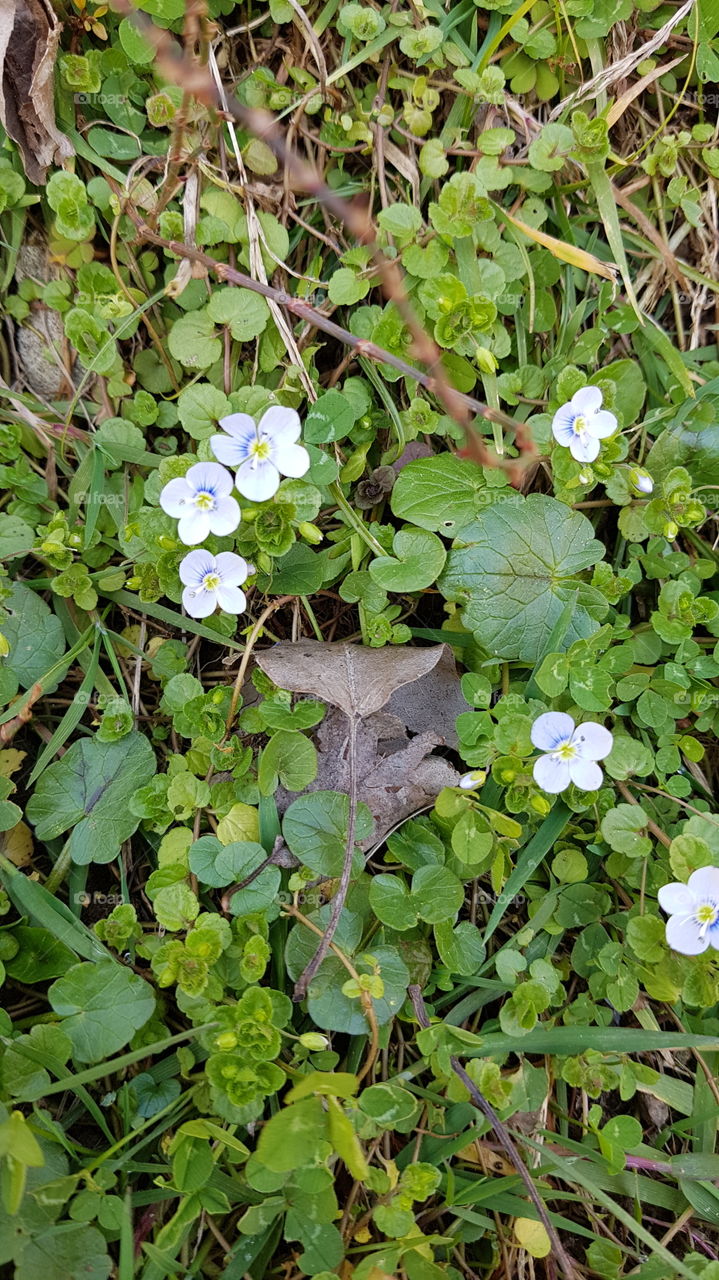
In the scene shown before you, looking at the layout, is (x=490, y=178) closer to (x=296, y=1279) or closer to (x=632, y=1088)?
(x=632, y=1088)

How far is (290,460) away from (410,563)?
47cm

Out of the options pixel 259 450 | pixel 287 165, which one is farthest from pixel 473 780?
pixel 287 165

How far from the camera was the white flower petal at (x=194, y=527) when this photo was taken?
2.14 metres

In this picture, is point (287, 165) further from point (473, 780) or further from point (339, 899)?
point (339, 899)

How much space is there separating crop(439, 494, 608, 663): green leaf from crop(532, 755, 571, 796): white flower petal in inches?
13.9

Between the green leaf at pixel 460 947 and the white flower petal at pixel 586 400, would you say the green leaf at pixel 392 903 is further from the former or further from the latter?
the white flower petal at pixel 586 400

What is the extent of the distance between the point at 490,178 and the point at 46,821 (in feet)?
7.60

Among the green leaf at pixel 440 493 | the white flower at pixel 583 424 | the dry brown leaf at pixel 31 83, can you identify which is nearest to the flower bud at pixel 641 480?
the white flower at pixel 583 424

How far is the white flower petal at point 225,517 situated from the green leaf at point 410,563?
0.43 m

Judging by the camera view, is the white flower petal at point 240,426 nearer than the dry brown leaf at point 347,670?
Yes

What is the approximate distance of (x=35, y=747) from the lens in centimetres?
247

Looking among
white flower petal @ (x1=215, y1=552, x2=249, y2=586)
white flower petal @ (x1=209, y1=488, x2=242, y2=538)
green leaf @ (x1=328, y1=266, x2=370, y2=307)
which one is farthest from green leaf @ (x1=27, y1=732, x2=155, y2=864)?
green leaf @ (x1=328, y1=266, x2=370, y2=307)

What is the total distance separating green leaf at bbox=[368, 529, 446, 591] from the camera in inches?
92.4

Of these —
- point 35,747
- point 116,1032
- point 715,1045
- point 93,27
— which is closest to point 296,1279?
point 116,1032
